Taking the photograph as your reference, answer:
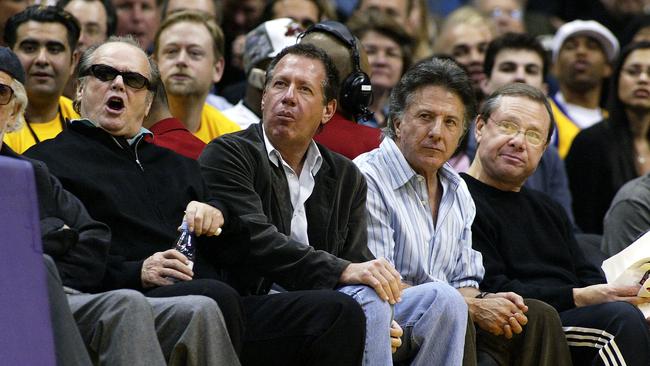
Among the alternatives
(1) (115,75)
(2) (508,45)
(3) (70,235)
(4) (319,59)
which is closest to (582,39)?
(2) (508,45)

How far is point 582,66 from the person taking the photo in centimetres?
930

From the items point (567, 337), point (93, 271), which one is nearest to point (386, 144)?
point (567, 337)

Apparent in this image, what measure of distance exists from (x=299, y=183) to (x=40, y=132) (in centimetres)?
154

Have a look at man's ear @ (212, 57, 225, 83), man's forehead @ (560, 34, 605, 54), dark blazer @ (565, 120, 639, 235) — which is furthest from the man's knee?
man's forehead @ (560, 34, 605, 54)

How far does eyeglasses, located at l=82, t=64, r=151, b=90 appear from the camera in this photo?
17.3ft

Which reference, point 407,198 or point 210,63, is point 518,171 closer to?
point 407,198

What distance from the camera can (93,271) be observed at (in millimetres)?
4699

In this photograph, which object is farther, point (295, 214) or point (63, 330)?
point (295, 214)

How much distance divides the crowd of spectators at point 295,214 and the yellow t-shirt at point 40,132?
1cm

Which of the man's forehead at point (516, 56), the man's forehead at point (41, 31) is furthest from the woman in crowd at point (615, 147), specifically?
the man's forehead at point (41, 31)

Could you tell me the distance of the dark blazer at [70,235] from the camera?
4.56 meters

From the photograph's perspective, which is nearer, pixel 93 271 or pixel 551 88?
pixel 93 271

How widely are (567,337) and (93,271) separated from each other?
6.86 ft

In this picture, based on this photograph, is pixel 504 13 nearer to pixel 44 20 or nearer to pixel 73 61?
pixel 73 61
